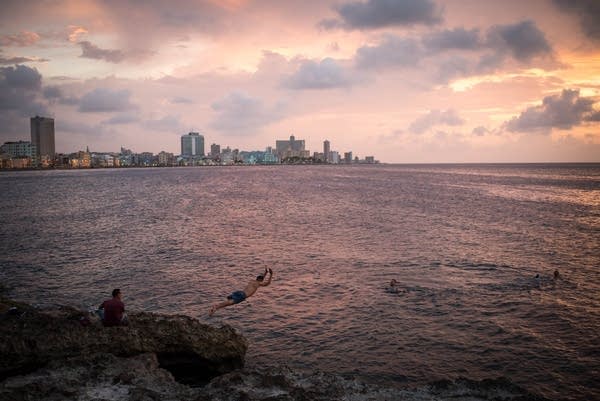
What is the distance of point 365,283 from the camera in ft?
88.4

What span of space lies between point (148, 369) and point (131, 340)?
5.97 feet

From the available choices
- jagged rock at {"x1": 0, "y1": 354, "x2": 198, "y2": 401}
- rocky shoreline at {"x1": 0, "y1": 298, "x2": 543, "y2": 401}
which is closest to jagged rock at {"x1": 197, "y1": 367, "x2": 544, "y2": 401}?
rocky shoreline at {"x1": 0, "y1": 298, "x2": 543, "y2": 401}

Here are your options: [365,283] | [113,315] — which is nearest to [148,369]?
[113,315]

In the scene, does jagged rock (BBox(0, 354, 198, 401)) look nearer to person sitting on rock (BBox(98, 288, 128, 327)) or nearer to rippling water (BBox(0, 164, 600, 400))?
person sitting on rock (BBox(98, 288, 128, 327))

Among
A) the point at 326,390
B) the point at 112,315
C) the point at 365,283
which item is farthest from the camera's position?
the point at 365,283

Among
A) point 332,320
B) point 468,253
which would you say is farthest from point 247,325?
point 468,253

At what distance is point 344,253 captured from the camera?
3597cm

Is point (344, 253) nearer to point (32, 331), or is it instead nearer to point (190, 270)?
point (190, 270)

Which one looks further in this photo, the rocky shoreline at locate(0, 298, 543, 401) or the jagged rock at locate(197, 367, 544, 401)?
the jagged rock at locate(197, 367, 544, 401)

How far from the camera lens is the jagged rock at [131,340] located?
13.0m

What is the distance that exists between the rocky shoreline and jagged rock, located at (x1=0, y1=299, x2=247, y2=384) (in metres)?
0.03

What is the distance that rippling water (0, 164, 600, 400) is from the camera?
661 inches

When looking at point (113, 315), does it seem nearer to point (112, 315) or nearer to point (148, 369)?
point (112, 315)

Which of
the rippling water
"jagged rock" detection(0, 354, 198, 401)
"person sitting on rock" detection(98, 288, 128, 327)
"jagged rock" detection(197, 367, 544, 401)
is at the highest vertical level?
"person sitting on rock" detection(98, 288, 128, 327)
